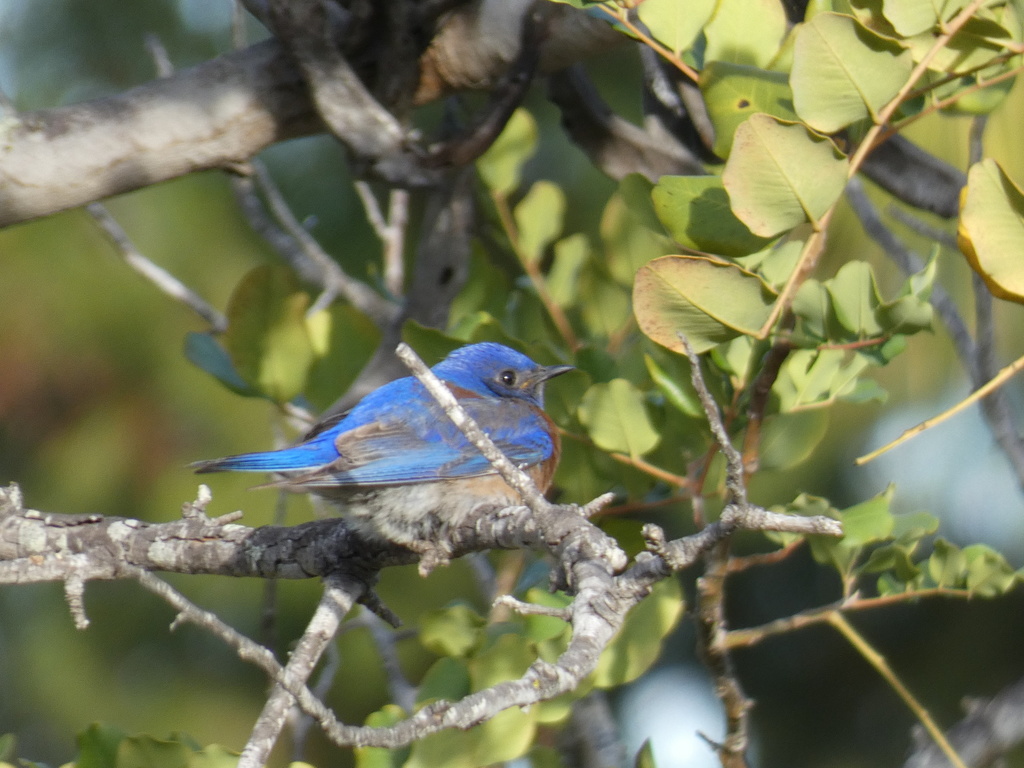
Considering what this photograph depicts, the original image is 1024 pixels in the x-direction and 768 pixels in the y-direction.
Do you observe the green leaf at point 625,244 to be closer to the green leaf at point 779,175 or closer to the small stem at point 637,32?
the small stem at point 637,32

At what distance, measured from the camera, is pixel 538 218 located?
2.88 meters

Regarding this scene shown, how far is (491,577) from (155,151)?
1.43 meters

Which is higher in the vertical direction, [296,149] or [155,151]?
[155,151]

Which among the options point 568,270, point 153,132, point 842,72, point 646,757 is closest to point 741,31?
point 842,72

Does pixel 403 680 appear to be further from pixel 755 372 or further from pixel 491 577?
pixel 755 372

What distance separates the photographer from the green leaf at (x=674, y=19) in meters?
1.94

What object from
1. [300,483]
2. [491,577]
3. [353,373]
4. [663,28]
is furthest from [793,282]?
[491,577]

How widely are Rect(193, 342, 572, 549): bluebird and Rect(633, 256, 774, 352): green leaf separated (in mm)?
670

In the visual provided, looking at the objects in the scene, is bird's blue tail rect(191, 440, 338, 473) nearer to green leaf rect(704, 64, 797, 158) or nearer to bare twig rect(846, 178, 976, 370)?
green leaf rect(704, 64, 797, 158)

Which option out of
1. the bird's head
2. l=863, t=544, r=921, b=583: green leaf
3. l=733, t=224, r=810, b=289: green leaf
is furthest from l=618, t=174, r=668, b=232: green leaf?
the bird's head

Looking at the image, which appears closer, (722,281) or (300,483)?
(722,281)

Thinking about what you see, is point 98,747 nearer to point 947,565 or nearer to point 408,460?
point 408,460

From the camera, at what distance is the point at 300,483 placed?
2318 millimetres

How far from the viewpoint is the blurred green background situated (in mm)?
4551
